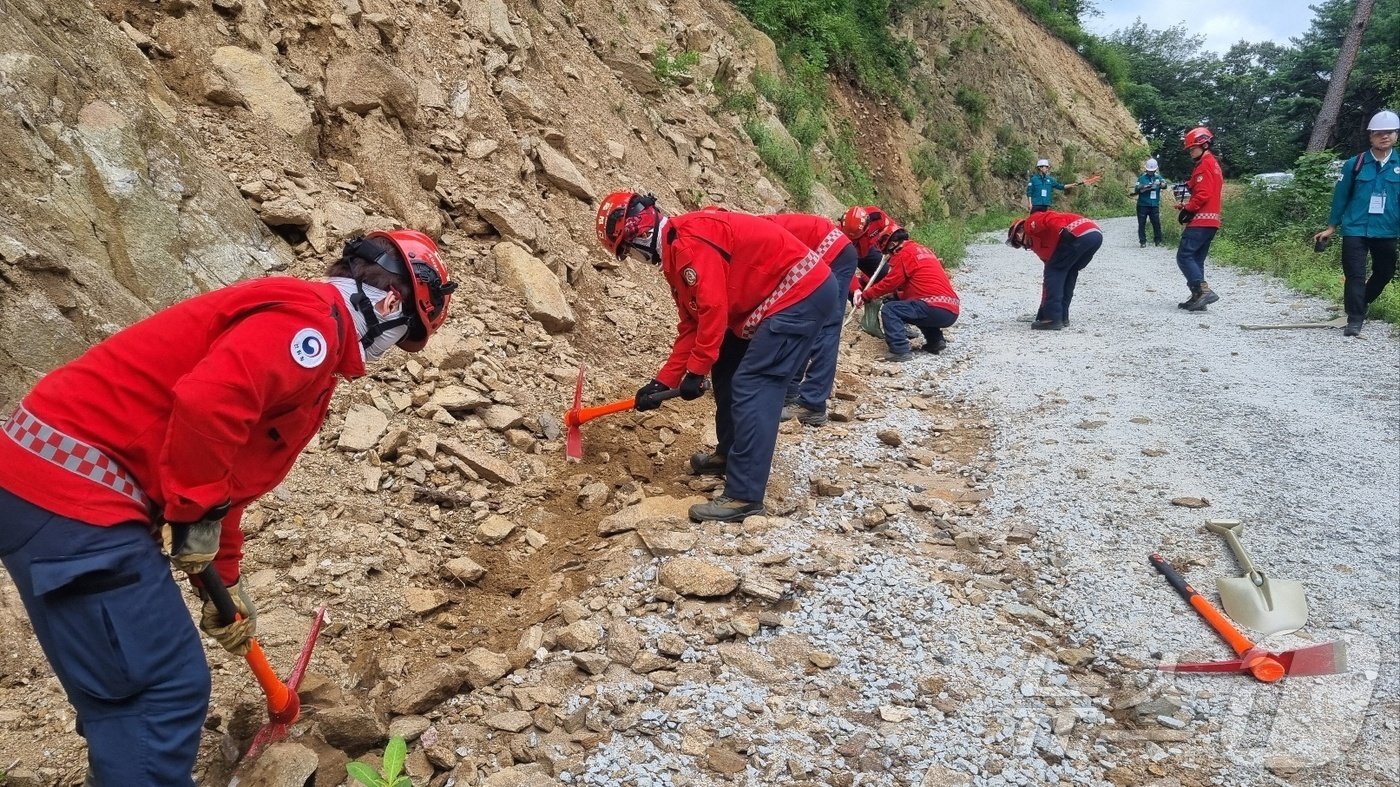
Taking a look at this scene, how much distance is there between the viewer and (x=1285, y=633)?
123 inches

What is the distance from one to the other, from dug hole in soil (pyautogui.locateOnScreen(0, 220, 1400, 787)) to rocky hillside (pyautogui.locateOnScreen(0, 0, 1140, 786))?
0.07ft

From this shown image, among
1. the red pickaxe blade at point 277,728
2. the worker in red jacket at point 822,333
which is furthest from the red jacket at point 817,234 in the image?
the red pickaxe blade at point 277,728

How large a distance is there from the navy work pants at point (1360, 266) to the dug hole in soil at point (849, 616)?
169 cm

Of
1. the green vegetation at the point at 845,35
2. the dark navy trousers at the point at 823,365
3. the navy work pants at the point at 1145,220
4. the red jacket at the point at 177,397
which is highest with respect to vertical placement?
the green vegetation at the point at 845,35

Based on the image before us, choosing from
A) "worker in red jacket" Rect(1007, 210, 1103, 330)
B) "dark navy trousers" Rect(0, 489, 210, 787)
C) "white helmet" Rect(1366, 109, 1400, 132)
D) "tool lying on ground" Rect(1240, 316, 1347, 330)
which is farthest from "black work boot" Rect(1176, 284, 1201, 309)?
"dark navy trousers" Rect(0, 489, 210, 787)

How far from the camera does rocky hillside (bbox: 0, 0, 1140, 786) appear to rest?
3.01 meters

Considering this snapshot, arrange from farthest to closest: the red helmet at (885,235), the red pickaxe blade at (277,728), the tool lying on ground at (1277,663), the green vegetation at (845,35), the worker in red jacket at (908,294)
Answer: the green vegetation at (845,35) < the worker in red jacket at (908,294) < the red helmet at (885,235) < the tool lying on ground at (1277,663) < the red pickaxe blade at (277,728)

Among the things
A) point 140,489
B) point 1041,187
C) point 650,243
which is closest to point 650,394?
point 650,243

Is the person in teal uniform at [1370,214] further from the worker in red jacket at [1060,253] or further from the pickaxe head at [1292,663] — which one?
the pickaxe head at [1292,663]

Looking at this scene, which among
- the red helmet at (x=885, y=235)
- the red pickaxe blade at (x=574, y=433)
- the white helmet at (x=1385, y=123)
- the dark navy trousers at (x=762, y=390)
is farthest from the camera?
the red helmet at (x=885, y=235)

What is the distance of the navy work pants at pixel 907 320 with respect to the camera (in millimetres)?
7332

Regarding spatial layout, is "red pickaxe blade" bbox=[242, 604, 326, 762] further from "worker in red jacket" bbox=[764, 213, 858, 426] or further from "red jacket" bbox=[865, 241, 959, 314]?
"red jacket" bbox=[865, 241, 959, 314]

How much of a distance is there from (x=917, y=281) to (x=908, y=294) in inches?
6.3

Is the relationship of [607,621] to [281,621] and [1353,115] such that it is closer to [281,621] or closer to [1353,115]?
[281,621]
